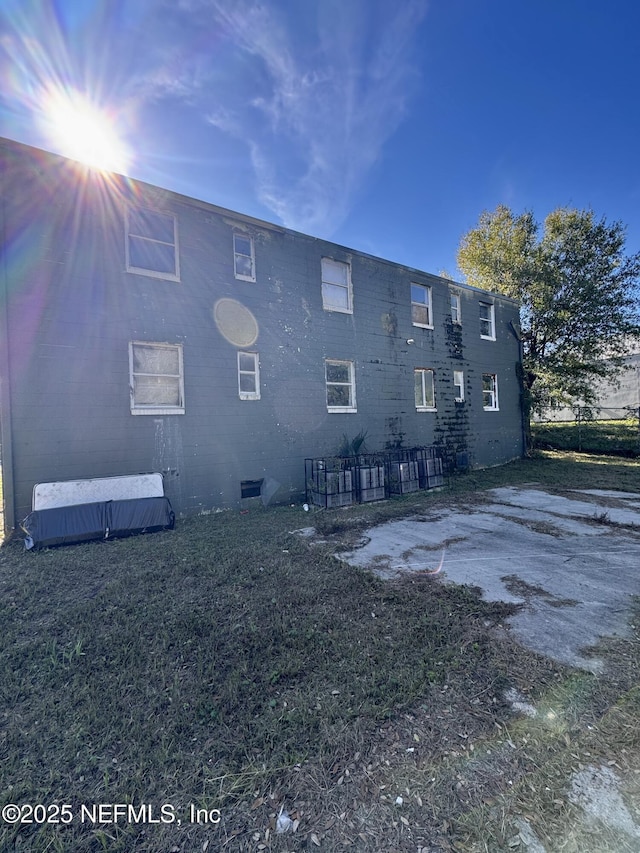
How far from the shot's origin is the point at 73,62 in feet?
20.7

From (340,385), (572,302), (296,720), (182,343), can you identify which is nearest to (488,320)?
(572,302)

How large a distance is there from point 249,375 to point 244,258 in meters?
2.79

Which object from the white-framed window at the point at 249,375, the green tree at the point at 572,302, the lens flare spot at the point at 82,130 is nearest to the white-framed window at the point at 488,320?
the green tree at the point at 572,302

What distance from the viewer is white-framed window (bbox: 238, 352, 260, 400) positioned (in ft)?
27.7

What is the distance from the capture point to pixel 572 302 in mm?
15961

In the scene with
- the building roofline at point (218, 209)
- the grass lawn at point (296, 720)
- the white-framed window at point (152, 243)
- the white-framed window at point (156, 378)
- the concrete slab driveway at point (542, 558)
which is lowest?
the concrete slab driveway at point (542, 558)

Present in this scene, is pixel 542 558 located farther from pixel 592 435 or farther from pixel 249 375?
pixel 592 435

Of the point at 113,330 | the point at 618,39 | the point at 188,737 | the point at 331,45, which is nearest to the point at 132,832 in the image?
the point at 188,737

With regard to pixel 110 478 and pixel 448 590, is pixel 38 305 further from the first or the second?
pixel 448 590

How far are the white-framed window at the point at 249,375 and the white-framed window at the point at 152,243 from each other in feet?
7.12

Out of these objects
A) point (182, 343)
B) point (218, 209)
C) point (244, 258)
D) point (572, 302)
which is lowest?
A: point (182, 343)

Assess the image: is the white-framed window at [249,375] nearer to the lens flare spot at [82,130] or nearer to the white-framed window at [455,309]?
the lens flare spot at [82,130]

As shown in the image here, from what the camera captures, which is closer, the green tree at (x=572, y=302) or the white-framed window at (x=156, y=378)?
the white-framed window at (x=156, y=378)

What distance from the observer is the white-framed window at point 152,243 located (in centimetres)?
727
